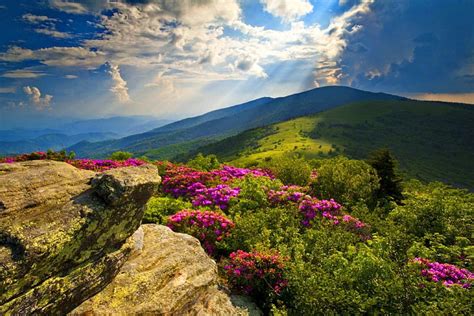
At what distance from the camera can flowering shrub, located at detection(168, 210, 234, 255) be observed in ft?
40.7

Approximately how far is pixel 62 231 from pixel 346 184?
18850mm

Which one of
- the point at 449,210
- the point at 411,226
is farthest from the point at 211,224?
the point at 449,210

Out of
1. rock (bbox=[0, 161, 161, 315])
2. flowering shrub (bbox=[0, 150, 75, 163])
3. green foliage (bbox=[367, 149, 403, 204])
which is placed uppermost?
rock (bbox=[0, 161, 161, 315])

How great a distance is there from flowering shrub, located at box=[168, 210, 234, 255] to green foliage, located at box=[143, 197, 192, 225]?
3.97 ft

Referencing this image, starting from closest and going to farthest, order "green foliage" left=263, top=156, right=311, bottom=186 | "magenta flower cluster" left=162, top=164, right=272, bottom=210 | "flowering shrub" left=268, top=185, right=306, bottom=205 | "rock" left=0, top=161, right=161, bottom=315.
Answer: "rock" left=0, top=161, right=161, bottom=315
"flowering shrub" left=268, top=185, right=306, bottom=205
"magenta flower cluster" left=162, top=164, right=272, bottom=210
"green foliage" left=263, top=156, right=311, bottom=186

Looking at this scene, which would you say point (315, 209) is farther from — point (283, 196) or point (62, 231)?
point (62, 231)

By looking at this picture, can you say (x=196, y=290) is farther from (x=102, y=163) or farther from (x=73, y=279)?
(x=102, y=163)

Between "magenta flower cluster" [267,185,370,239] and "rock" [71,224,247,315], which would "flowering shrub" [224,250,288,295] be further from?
"magenta flower cluster" [267,185,370,239]

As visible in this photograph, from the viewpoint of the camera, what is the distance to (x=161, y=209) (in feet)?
49.6

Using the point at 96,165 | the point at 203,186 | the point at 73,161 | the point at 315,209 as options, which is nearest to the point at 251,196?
the point at 315,209

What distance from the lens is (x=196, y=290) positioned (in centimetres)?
838

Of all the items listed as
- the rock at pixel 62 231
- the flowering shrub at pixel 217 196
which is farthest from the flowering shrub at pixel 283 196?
the rock at pixel 62 231

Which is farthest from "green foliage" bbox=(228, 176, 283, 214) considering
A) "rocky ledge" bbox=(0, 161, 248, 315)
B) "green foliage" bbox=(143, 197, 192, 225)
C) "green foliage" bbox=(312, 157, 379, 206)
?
"rocky ledge" bbox=(0, 161, 248, 315)

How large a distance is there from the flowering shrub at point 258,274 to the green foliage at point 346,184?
11.2m
